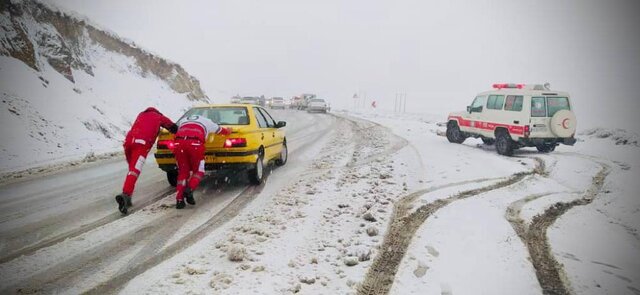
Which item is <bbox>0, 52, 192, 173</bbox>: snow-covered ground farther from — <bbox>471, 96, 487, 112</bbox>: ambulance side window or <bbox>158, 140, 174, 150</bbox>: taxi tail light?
<bbox>471, 96, 487, 112</bbox>: ambulance side window

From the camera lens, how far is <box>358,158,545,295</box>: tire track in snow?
3.47 metres

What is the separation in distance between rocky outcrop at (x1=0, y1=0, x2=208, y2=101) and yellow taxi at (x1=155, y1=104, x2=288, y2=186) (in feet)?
38.3

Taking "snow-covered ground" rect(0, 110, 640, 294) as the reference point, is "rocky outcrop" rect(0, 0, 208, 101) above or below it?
above

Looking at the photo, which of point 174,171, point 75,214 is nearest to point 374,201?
point 174,171

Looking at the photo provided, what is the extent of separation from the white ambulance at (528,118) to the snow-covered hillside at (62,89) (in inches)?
496

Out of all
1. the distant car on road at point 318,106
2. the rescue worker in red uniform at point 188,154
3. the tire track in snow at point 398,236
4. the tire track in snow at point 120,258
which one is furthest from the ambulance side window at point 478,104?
the distant car on road at point 318,106

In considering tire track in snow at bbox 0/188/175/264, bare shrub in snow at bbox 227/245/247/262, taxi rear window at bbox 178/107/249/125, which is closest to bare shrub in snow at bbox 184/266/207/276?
bare shrub in snow at bbox 227/245/247/262

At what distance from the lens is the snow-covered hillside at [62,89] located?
10.8 metres

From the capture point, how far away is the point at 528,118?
35.6 ft

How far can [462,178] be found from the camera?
7914mm

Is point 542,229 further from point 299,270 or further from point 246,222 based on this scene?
point 246,222

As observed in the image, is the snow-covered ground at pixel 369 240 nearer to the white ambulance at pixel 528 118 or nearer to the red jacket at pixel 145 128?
the red jacket at pixel 145 128

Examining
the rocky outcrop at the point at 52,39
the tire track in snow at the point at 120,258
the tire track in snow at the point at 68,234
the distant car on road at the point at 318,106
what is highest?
the rocky outcrop at the point at 52,39

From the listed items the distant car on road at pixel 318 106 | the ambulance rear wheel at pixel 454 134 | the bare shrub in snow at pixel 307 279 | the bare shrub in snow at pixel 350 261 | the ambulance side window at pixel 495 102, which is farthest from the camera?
the distant car on road at pixel 318 106
